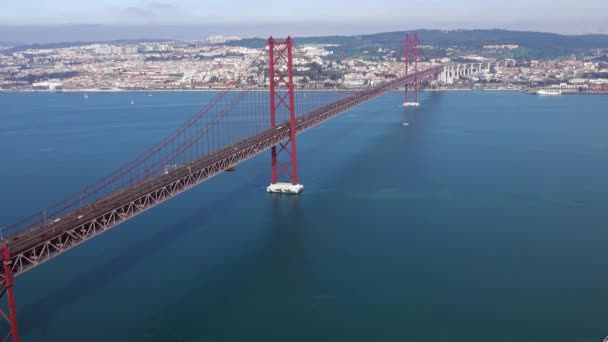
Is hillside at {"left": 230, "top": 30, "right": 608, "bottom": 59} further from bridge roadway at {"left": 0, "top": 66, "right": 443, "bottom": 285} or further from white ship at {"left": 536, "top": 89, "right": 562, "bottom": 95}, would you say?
bridge roadway at {"left": 0, "top": 66, "right": 443, "bottom": 285}

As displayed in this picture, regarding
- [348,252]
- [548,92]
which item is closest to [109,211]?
[348,252]

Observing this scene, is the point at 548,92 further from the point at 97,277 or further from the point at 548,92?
the point at 97,277

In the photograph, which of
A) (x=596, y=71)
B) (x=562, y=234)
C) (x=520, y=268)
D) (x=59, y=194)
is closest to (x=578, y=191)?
(x=562, y=234)

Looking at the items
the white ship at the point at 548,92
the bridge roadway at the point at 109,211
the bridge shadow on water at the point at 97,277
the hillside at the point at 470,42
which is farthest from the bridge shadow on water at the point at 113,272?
the hillside at the point at 470,42

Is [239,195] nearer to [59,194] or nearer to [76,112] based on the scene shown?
[59,194]

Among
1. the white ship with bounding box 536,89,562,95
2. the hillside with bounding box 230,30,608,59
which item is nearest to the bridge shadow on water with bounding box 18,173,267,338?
the white ship with bounding box 536,89,562,95

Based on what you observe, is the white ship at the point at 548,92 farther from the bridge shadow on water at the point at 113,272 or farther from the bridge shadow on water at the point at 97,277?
the bridge shadow on water at the point at 97,277
